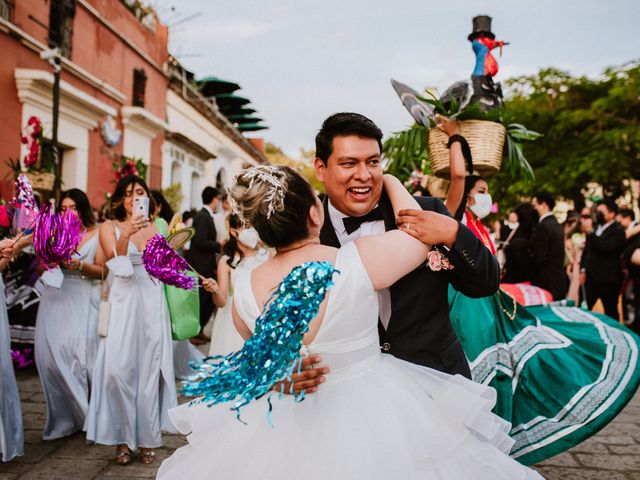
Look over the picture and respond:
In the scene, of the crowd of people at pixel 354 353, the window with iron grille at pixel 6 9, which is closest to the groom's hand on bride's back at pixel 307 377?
the crowd of people at pixel 354 353

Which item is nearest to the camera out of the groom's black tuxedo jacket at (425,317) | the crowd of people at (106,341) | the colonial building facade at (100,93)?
the groom's black tuxedo jacket at (425,317)

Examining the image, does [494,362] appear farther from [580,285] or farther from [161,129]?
[161,129]

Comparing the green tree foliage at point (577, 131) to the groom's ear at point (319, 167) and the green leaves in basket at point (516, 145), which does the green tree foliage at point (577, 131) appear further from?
the groom's ear at point (319, 167)

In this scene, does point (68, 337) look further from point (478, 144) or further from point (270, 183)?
point (270, 183)

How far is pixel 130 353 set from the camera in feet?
15.6

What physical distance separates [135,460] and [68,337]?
1245 millimetres

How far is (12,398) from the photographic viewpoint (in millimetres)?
4387

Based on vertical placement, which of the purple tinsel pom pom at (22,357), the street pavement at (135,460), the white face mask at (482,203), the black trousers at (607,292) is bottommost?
the street pavement at (135,460)

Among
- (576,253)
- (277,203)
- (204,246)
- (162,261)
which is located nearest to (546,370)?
(277,203)

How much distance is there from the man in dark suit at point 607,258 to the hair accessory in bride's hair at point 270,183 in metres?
8.90

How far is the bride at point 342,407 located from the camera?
196cm

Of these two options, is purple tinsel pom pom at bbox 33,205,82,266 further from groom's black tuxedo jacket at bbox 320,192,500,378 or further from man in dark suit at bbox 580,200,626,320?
man in dark suit at bbox 580,200,626,320

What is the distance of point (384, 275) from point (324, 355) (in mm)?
341

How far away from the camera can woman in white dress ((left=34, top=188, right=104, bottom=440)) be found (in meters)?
5.06
